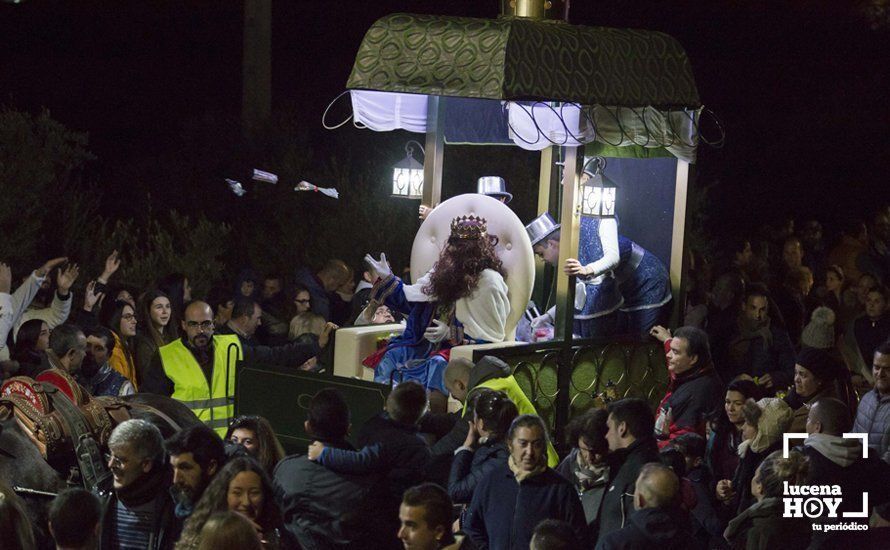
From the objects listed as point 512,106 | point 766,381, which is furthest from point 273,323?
point 766,381

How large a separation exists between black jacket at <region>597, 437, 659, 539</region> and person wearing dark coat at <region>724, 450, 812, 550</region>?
0.50 metres

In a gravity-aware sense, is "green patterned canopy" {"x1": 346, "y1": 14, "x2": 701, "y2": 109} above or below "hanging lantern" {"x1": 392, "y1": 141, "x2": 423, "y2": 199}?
above

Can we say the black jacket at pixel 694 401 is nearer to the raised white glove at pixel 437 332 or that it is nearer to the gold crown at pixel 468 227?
the raised white glove at pixel 437 332

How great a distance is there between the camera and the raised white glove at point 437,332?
10172 millimetres

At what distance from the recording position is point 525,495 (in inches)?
240

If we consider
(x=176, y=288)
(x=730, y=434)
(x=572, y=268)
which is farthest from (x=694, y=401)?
(x=176, y=288)

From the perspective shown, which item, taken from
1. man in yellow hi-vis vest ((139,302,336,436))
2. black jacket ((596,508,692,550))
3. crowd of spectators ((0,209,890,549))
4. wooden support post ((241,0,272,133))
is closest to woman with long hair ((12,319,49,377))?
crowd of spectators ((0,209,890,549))

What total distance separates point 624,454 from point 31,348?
4148 millimetres

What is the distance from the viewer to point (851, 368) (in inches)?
446

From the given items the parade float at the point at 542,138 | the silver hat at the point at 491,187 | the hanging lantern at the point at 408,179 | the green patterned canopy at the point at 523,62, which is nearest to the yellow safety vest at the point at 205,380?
the parade float at the point at 542,138

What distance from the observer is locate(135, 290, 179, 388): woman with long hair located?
9461mm

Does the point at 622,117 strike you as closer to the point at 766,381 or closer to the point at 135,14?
the point at 766,381

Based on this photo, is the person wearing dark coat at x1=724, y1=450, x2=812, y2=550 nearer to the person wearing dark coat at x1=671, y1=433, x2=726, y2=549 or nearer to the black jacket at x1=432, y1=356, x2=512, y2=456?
the person wearing dark coat at x1=671, y1=433, x2=726, y2=549

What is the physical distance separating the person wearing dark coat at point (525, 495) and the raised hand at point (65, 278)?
510 centimetres
